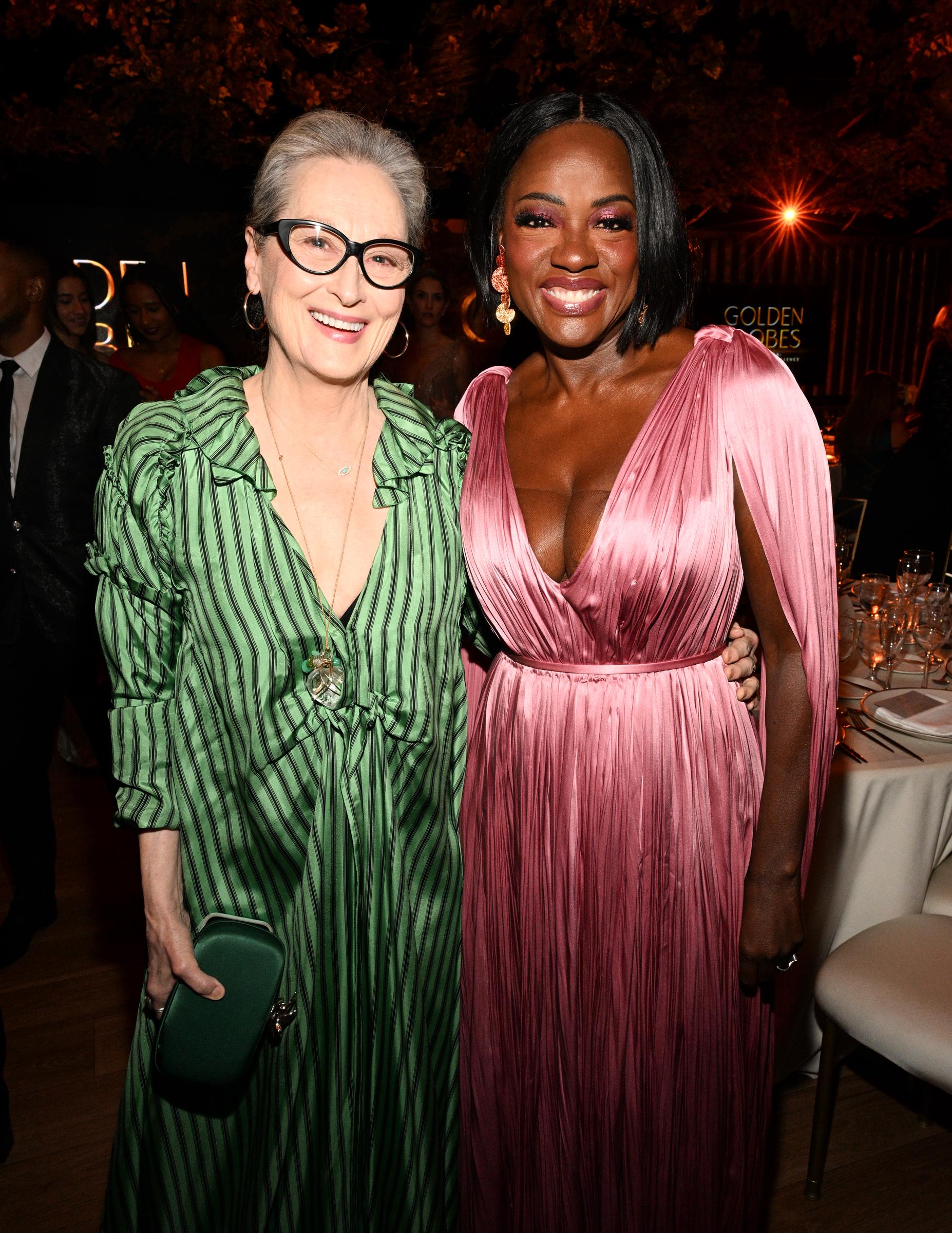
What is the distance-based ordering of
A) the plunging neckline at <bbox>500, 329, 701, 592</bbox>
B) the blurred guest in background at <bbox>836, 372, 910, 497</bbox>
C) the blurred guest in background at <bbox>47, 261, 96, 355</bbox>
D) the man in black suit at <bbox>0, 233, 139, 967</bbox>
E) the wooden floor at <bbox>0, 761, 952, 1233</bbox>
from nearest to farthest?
the plunging neckline at <bbox>500, 329, 701, 592</bbox> → the wooden floor at <bbox>0, 761, 952, 1233</bbox> → the man in black suit at <bbox>0, 233, 139, 967</bbox> → the blurred guest in background at <bbox>47, 261, 96, 355</bbox> → the blurred guest in background at <bbox>836, 372, 910, 497</bbox>

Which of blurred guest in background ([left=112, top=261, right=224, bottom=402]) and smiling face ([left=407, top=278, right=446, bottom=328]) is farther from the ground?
smiling face ([left=407, top=278, right=446, bottom=328])

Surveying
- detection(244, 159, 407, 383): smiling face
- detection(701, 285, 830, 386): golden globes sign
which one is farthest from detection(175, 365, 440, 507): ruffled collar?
detection(701, 285, 830, 386): golden globes sign

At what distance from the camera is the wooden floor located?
7.28ft

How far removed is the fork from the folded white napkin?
0.05m

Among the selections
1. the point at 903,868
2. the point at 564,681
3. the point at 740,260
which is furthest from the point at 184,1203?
the point at 740,260

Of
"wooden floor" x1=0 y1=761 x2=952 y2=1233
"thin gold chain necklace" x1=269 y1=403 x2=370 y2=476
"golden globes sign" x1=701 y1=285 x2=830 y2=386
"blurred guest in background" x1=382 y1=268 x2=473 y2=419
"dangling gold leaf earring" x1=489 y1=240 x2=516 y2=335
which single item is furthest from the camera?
"golden globes sign" x1=701 y1=285 x2=830 y2=386

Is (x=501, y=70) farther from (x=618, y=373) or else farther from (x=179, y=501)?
(x=179, y=501)

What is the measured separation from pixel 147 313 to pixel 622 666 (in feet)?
16.7

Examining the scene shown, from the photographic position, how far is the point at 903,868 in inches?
92.2

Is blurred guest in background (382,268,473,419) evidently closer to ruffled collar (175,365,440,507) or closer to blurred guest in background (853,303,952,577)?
blurred guest in background (853,303,952,577)

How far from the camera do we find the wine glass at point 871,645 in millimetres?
2857

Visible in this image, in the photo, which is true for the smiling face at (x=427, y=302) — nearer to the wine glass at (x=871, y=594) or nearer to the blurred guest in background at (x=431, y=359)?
the blurred guest in background at (x=431, y=359)

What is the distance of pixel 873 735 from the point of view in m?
2.43

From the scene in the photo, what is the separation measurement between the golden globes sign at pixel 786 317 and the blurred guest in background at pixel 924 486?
22.7 feet
